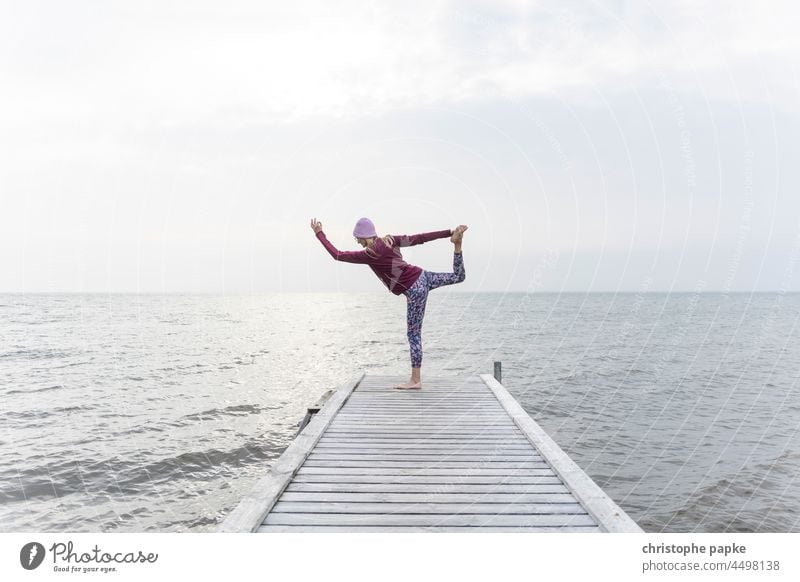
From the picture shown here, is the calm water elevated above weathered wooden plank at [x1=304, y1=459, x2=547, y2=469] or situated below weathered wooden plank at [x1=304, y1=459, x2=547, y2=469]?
below

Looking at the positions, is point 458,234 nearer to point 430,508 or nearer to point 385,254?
point 385,254

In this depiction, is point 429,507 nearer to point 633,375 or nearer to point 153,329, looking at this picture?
point 633,375

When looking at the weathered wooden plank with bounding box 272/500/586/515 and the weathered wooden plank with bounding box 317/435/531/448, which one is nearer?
the weathered wooden plank with bounding box 272/500/586/515

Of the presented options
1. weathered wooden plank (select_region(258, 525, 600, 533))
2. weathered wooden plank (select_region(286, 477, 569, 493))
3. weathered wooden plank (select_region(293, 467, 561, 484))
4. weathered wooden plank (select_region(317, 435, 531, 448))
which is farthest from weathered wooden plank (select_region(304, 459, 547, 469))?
weathered wooden plank (select_region(258, 525, 600, 533))

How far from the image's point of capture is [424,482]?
17.4 ft

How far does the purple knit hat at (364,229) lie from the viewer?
868 centimetres

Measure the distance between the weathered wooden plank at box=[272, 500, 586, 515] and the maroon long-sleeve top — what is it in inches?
179

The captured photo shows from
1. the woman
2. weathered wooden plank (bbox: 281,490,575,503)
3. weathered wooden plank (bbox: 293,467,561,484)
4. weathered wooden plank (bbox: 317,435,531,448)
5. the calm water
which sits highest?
the woman

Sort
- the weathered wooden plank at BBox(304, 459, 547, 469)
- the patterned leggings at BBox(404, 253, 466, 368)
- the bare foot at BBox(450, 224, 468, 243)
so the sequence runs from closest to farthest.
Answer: the weathered wooden plank at BBox(304, 459, 547, 469)
the bare foot at BBox(450, 224, 468, 243)
the patterned leggings at BBox(404, 253, 466, 368)

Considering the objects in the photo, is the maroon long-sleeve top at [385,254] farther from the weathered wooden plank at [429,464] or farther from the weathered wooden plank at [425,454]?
the weathered wooden plank at [429,464]

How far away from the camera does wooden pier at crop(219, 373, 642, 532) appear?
441 cm

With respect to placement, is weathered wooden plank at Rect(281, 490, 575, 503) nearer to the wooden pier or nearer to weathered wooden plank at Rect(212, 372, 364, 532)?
the wooden pier

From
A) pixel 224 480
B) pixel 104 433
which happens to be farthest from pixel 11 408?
pixel 224 480
